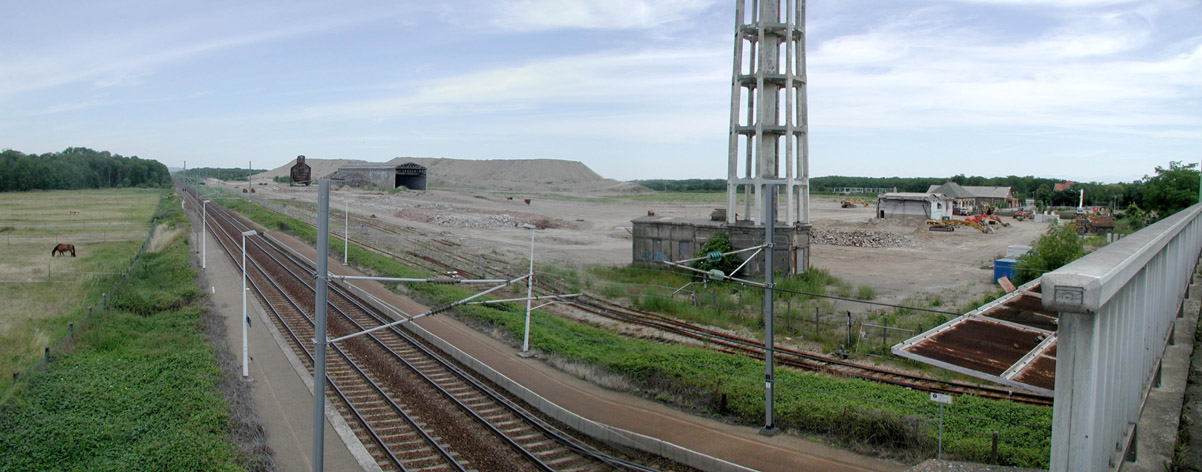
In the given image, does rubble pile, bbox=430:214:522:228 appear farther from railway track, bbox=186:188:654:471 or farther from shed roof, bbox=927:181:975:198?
shed roof, bbox=927:181:975:198

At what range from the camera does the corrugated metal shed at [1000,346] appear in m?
14.2

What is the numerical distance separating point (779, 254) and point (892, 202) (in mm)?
49400

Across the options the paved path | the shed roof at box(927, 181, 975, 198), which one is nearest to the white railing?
the paved path

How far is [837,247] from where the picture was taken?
5859 cm

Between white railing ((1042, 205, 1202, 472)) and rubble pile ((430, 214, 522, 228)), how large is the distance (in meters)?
72.1

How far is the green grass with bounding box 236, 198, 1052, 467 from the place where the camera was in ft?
46.1

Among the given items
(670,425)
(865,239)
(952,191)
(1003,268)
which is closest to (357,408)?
(670,425)

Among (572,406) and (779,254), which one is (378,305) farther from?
(779,254)

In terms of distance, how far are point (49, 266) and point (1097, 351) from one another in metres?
52.5

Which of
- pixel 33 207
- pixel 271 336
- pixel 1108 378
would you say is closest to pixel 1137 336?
pixel 1108 378

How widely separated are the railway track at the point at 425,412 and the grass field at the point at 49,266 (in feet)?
26.3

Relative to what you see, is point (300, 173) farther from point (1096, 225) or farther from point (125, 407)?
point (1096, 225)

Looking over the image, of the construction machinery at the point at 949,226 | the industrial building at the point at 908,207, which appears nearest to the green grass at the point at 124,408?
the construction machinery at the point at 949,226

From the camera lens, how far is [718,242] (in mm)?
37906
